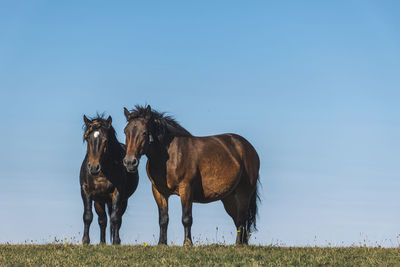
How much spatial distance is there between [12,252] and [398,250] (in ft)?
29.7

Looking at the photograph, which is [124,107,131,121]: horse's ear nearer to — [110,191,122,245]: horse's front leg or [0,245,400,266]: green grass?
[110,191,122,245]: horse's front leg

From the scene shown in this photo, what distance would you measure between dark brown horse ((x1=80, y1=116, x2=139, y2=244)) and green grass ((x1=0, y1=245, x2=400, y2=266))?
175 centimetres

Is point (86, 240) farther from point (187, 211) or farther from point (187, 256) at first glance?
point (187, 256)

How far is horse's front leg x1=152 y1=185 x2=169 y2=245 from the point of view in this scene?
45.4 ft

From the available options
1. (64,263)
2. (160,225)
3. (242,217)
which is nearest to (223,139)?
(242,217)

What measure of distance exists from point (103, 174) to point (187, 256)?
4.54m

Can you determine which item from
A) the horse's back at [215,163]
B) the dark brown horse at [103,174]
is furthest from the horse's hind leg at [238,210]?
the dark brown horse at [103,174]

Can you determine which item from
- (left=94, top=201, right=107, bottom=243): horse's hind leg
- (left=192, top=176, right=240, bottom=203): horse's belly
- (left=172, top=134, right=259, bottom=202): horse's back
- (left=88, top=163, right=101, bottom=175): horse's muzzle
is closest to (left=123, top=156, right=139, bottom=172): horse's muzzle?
(left=88, top=163, right=101, bottom=175): horse's muzzle

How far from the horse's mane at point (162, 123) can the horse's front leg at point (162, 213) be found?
4.79 ft

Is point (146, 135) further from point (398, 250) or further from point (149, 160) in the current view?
point (398, 250)

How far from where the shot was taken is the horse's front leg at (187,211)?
1369 centimetres

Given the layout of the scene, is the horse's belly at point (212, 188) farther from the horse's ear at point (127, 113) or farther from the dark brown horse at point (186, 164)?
the horse's ear at point (127, 113)

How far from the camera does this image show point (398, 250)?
1384 cm

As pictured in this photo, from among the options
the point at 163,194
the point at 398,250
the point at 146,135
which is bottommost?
the point at 398,250
